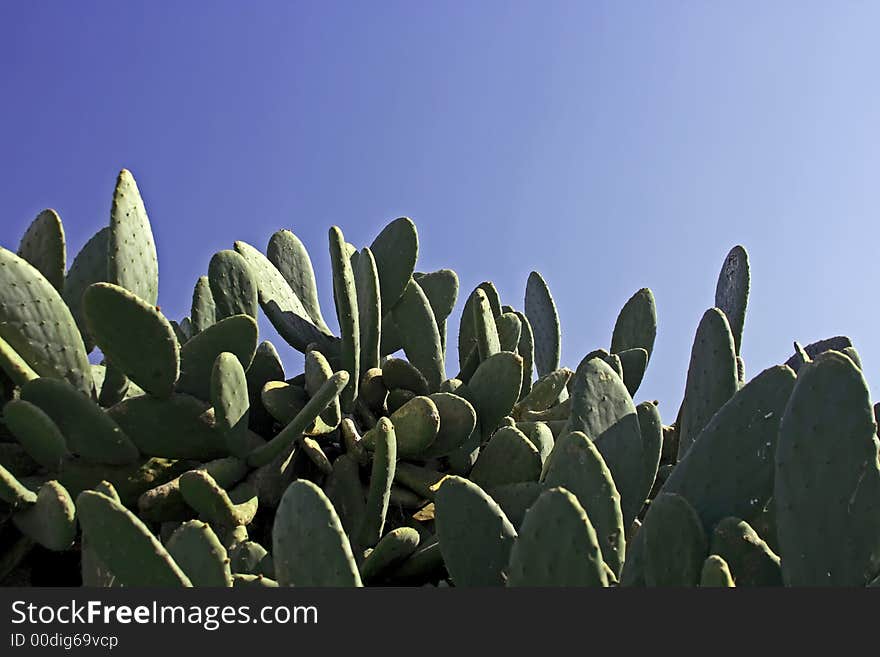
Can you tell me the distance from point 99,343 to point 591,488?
115 cm

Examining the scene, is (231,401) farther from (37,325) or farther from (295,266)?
(295,266)

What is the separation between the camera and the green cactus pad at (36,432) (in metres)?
2.24

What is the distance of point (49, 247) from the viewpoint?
2.72 metres

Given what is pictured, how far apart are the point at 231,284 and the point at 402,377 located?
0.52 meters

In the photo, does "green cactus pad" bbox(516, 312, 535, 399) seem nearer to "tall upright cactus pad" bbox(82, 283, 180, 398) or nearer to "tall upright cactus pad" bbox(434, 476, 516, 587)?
"tall upright cactus pad" bbox(82, 283, 180, 398)

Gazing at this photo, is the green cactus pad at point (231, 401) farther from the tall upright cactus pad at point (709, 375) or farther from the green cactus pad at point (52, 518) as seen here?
the tall upright cactus pad at point (709, 375)

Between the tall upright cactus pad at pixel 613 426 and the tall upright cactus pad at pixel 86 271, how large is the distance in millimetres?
1311

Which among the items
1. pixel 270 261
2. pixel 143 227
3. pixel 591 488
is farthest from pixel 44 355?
pixel 591 488

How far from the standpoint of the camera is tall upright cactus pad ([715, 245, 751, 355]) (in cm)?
317

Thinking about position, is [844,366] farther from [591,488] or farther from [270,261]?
[270,261]

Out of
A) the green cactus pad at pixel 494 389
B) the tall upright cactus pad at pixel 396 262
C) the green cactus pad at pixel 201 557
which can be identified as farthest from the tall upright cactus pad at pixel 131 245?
the green cactus pad at pixel 201 557

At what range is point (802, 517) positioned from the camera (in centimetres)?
167

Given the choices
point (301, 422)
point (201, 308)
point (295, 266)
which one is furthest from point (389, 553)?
point (295, 266)

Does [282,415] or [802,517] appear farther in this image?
[282,415]
